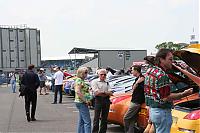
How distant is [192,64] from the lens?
235 inches

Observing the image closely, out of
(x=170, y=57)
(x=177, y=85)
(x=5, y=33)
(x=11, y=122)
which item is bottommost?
(x=11, y=122)

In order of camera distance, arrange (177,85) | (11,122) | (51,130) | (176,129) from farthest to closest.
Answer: (11,122)
(51,130)
(177,85)
(176,129)

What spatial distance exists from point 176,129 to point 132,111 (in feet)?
6.87

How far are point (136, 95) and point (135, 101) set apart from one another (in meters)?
0.13

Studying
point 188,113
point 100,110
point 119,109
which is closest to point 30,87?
point 119,109

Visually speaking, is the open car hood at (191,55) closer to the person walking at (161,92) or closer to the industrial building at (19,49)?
the person walking at (161,92)

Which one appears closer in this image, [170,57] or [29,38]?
[170,57]

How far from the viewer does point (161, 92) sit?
486 cm

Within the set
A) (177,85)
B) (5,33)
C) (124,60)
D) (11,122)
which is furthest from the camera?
(5,33)

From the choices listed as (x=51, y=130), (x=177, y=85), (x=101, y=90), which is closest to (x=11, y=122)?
(x=51, y=130)

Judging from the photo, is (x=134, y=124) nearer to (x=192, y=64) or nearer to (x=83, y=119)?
(x=83, y=119)

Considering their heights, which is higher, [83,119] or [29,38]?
[29,38]

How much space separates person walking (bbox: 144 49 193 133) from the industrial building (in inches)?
2472

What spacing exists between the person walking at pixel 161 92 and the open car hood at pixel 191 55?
735 millimetres
